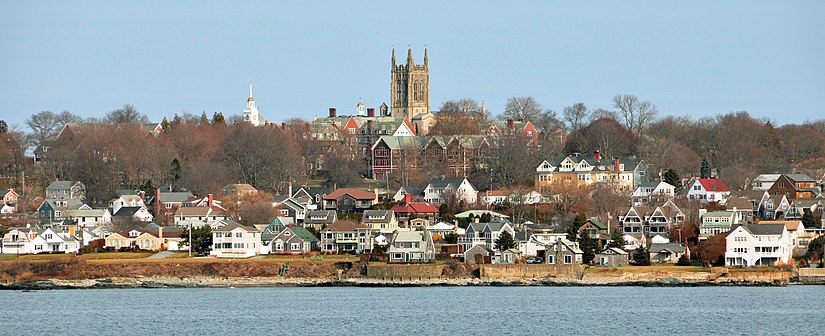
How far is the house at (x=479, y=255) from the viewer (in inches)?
2936

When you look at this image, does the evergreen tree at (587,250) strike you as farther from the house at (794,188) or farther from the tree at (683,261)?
the house at (794,188)

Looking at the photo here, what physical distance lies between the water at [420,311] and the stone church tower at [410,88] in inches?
2466

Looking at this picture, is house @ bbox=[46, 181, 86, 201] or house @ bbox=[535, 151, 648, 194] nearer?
house @ bbox=[535, 151, 648, 194]

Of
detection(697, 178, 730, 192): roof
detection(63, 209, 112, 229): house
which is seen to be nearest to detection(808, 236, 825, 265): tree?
detection(697, 178, 730, 192): roof

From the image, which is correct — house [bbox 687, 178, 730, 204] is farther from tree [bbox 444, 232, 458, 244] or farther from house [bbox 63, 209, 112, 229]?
house [bbox 63, 209, 112, 229]

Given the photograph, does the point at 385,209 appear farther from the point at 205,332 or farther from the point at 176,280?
the point at 205,332

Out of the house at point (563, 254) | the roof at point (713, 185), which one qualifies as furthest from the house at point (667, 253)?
the roof at point (713, 185)

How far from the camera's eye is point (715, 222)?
258 feet

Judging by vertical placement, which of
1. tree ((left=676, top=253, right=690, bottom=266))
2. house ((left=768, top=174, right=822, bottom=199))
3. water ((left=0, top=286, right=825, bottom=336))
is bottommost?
water ((left=0, top=286, right=825, bottom=336))

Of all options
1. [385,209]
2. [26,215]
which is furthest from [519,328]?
[26,215]

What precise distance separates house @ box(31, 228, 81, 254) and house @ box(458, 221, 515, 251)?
19152 millimetres

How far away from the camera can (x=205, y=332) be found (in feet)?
183

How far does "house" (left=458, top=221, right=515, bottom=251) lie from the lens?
255 ft

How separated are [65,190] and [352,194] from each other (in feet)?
59.1
